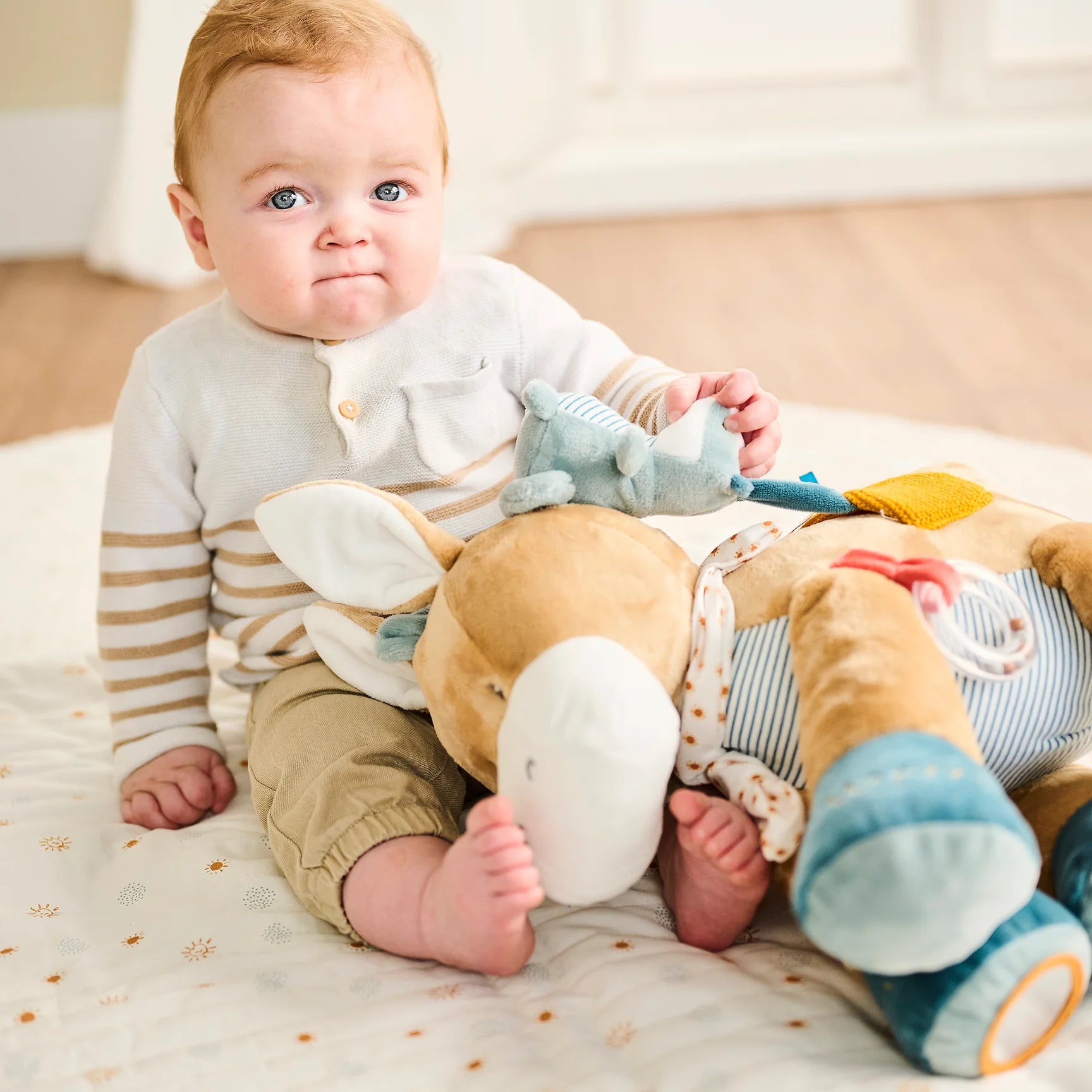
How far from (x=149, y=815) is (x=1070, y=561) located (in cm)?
60

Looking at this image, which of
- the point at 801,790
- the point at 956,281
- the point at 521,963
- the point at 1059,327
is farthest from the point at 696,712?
the point at 956,281

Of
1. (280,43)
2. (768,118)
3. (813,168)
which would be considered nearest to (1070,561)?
(280,43)

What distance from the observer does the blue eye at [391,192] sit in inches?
33.0

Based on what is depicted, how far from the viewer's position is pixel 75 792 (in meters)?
0.92

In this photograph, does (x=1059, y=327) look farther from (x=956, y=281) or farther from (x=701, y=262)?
(x=701, y=262)

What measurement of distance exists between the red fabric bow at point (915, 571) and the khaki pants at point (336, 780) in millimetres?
286

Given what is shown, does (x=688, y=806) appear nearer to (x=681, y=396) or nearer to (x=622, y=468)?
(x=622, y=468)

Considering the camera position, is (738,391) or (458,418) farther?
(458,418)

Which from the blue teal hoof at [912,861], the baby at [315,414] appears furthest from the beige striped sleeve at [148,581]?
the blue teal hoof at [912,861]

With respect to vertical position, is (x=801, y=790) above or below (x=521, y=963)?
above

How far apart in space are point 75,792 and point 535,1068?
452mm

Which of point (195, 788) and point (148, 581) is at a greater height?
point (148, 581)

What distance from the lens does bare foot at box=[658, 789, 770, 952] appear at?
0.64 meters

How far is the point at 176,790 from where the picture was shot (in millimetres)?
888
